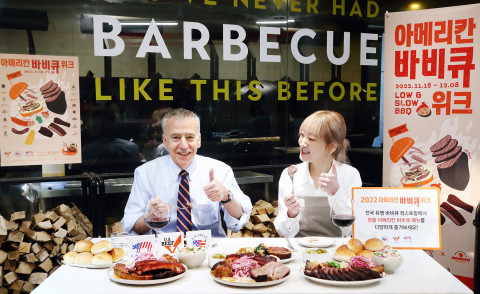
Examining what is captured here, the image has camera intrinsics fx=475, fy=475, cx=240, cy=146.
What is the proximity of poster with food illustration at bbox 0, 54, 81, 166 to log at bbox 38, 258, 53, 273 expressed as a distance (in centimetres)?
84

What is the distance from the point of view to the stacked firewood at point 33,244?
3.93 m

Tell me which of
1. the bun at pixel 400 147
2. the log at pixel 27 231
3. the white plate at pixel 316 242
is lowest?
the log at pixel 27 231

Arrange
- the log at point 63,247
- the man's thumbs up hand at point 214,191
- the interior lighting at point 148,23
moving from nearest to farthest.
→ the man's thumbs up hand at point 214,191 < the log at point 63,247 < the interior lighting at point 148,23

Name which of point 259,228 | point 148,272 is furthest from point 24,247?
point 148,272

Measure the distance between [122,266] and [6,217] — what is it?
2.32 metres

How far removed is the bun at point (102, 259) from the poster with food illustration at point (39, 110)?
1.99 m

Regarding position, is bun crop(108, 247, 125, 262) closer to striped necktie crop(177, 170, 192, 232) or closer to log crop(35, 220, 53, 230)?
striped necktie crop(177, 170, 192, 232)

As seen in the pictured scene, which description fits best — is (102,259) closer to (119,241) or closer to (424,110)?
(119,241)

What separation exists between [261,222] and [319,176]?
3.84ft

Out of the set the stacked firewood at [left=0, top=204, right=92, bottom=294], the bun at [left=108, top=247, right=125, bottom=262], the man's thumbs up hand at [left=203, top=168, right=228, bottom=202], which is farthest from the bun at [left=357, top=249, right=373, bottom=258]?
the stacked firewood at [left=0, top=204, right=92, bottom=294]

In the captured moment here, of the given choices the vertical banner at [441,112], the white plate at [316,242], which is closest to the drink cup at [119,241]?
the white plate at [316,242]

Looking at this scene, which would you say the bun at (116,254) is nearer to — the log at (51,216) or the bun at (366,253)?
the bun at (366,253)

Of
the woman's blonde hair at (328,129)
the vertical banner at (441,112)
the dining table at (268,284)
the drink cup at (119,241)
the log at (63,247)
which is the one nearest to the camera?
the dining table at (268,284)

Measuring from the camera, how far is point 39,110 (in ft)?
13.2
